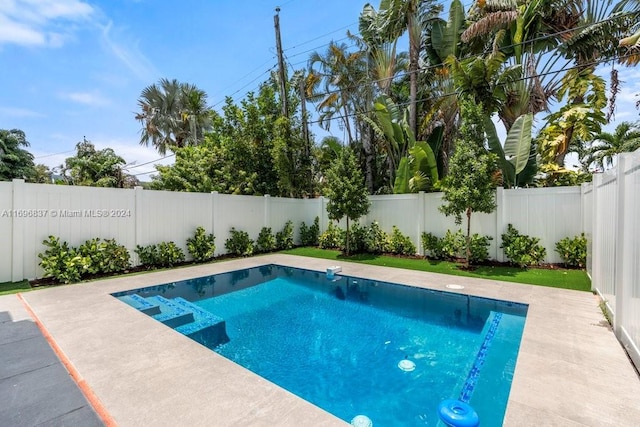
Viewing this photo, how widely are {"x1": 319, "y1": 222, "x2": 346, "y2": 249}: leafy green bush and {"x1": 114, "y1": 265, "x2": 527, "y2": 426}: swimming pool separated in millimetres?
4724

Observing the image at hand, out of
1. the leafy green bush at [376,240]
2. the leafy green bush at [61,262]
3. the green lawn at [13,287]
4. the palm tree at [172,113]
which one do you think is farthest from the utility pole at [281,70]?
the green lawn at [13,287]

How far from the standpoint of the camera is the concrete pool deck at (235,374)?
2.69 metres

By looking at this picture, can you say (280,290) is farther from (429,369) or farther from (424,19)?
(424,19)

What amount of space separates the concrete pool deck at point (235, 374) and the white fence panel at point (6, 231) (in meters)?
2.18

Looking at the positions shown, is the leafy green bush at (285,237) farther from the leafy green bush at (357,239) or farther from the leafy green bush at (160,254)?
the leafy green bush at (160,254)

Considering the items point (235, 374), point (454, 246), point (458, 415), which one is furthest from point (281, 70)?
point (458, 415)

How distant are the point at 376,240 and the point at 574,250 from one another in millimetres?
6133

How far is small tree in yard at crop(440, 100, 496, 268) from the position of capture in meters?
8.78

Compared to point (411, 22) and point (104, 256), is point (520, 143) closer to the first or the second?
point (411, 22)

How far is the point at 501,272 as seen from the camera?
8711 mm

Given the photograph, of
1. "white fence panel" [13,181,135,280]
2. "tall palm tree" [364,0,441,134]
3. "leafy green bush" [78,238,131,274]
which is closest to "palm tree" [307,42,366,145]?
"tall palm tree" [364,0,441,134]

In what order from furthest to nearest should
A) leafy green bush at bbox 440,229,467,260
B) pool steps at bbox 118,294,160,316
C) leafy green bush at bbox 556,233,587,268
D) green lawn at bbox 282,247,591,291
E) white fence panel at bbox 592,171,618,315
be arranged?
leafy green bush at bbox 440,229,467,260 → leafy green bush at bbox 556,233,587,268 → green lawn at bbox 282,247,591,291 → pool steps at bbox 118,294,160,316 → white fence panel at bbox 592,171,618,315

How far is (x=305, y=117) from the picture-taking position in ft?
52.1

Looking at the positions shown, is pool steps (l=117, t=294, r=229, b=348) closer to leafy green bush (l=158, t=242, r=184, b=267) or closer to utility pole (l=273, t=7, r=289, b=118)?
leafy green bush (l=158, t=242, r=184, b=267)
